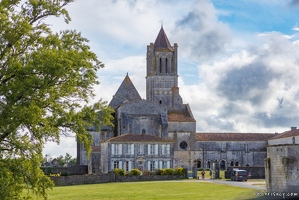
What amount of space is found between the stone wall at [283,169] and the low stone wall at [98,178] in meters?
22.4

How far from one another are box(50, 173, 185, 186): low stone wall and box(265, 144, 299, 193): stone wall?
22392 millimetres

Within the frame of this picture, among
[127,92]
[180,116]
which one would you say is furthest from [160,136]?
[127,92]

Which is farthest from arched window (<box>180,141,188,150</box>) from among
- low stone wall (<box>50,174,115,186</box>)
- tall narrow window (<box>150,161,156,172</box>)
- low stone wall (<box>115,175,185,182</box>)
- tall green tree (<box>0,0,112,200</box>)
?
tall green tree (<box>0,0,112,200</box>)

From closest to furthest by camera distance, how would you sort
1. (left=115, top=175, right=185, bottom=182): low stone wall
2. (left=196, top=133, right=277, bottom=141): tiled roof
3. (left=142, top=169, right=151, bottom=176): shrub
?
(left=115, top=175, right=185, bottom=182): low stone wall → (left=142, top=169, right=151, bottom=176): shrub → (left=196, top=133, right=277, bottom=141): tiled roof

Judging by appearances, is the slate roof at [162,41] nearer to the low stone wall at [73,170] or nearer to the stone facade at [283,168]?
the low stone wall at [73,170]

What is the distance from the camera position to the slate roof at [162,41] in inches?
3750

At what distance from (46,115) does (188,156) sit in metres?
60.3

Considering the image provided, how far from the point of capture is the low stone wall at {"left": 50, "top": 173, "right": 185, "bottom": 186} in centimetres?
4675

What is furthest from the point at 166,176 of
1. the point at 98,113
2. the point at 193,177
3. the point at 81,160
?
the point at 98,113

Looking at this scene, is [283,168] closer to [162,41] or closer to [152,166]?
[152,166]

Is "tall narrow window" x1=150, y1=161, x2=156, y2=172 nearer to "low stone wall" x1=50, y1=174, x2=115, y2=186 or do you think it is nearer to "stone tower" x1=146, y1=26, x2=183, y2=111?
"low stone wall" x1=50, y1=174, x2=115, y2=186

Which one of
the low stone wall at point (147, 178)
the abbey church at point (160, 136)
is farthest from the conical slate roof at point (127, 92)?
the low stone wall at point (147, 178)

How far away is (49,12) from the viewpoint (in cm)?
2291

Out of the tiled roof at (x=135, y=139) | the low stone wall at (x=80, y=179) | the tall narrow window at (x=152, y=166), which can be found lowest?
the low stone wall at (x=80, y=179)
